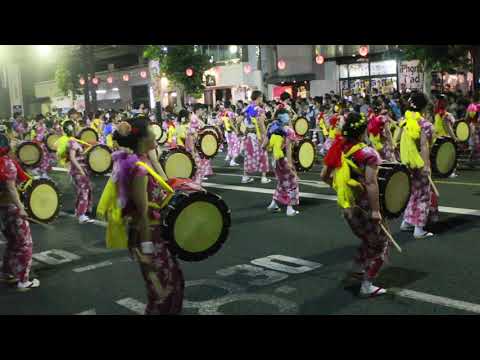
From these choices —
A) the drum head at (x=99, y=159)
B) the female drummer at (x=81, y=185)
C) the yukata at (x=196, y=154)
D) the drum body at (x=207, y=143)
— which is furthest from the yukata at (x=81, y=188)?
the drum body at (x=207, y=143)

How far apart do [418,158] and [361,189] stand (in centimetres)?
248

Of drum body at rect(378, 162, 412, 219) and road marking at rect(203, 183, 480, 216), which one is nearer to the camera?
drum body at rect(378, 162, 412, 219)

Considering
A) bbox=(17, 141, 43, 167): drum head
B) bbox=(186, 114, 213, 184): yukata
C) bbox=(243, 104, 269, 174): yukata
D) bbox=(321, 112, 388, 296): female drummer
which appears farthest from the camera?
bbox=(17, 141, 43, 167): drum head

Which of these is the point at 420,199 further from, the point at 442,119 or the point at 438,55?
the point at 438,55

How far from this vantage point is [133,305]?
18.1 feet

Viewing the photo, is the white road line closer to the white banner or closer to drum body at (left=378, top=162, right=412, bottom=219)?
drum body at (left=378, top=162, right=412, bottom=219)

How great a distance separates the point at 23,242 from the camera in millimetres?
6336

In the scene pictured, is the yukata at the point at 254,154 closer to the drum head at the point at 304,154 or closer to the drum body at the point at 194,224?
the drum head at the point at 304,154

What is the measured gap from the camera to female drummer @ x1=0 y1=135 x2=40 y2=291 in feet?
19.9

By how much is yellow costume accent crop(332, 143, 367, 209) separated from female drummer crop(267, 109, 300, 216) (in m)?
4.05

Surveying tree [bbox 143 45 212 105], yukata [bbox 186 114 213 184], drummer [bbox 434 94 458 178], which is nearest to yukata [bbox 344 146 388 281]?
drummer [bbox 434 94 458 178]

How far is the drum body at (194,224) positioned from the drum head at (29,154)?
11.1 meters

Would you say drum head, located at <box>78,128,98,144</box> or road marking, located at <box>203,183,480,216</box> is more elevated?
drum head, located at <box>78,128,98,144</box>

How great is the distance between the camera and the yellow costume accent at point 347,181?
209 inches
